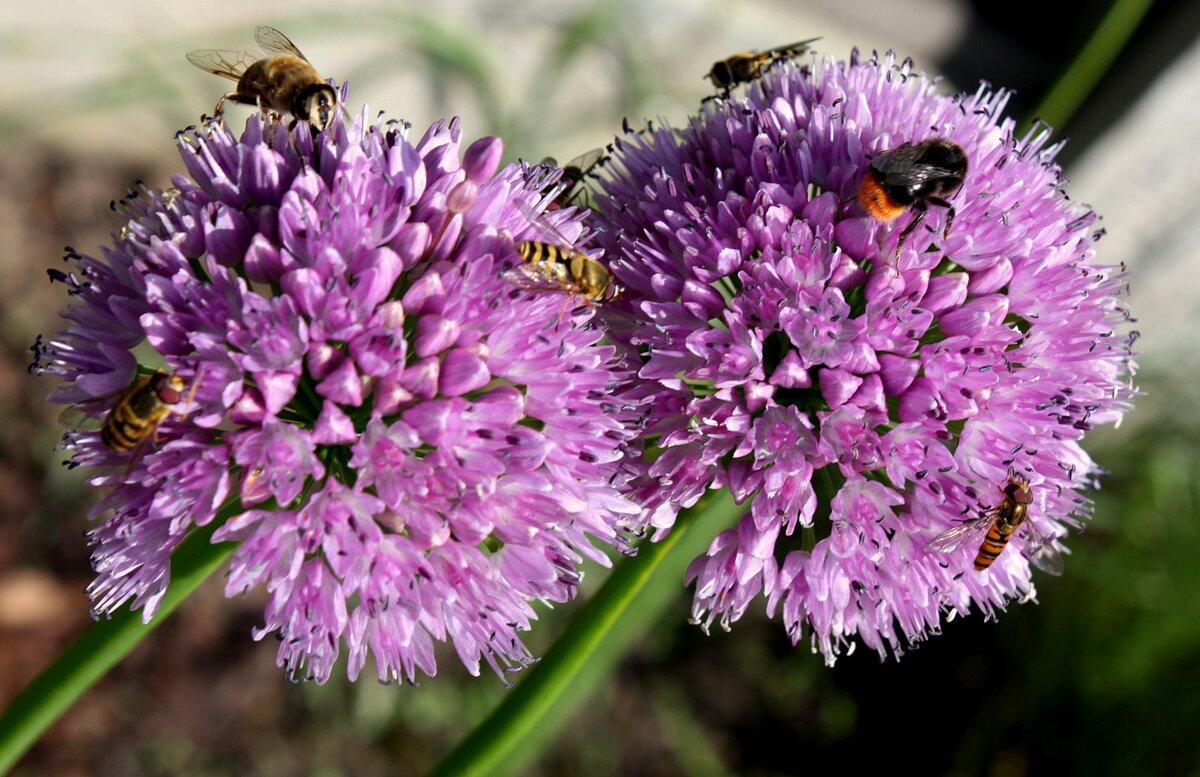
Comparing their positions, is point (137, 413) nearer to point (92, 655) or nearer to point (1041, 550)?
point (92, 655)

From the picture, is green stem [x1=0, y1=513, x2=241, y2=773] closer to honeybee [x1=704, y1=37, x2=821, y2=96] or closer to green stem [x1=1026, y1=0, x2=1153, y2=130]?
honeybee [x1=704, y1=37, x2=821, y2=96]

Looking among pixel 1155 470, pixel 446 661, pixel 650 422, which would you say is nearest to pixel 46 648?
pixel 446 661

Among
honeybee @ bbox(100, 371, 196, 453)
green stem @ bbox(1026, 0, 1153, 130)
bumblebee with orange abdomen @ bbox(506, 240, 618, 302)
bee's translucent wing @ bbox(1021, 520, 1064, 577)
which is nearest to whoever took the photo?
honeybee @ bbox(100, 371, 196, 453)

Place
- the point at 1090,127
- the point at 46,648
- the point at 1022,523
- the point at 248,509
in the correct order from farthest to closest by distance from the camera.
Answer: the point at 1090,127 < the point at 46,648 < the point at 1022,523 < the point at 248,509

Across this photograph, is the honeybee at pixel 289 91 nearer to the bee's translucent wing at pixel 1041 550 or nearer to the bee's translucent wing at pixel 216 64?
the bee's translucent wing at pixel 216 64

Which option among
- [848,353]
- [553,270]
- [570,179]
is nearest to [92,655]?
[553,270]

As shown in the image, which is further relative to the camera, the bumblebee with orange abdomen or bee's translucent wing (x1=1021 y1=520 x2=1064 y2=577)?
bee's translucent wing (x1=1021 y1=520 x2=1064 y2=577)

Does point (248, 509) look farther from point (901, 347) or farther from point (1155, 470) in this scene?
point (1155, 470)

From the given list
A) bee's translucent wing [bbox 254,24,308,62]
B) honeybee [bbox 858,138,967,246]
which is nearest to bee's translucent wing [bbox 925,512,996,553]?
honeybee [bbox 858,138,967,246]
